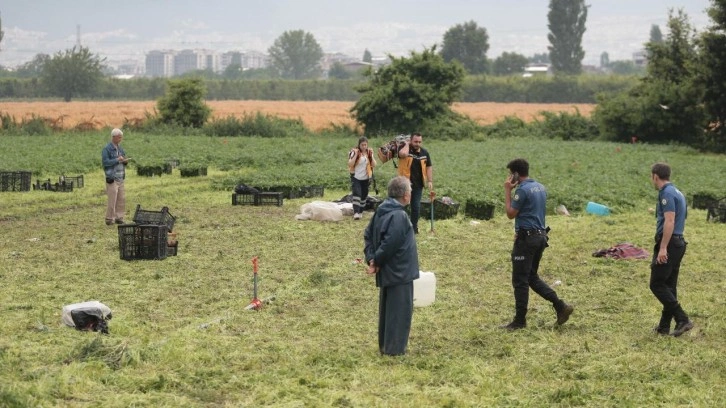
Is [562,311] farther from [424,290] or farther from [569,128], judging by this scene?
[569,128]

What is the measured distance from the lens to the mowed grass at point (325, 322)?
970cm

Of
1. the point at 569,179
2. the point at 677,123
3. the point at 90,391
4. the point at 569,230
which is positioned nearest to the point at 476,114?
the point at 677,123

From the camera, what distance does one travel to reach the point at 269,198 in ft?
83.2

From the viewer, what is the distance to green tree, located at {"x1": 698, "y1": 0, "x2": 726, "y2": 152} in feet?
156

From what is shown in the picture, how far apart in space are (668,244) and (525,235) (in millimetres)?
1683

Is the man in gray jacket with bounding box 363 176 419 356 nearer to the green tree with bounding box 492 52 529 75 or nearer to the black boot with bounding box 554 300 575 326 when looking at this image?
the black boot with bounding box 554 300 575 326

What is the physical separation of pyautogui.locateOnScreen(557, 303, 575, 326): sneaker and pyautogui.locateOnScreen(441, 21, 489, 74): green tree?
468 feet

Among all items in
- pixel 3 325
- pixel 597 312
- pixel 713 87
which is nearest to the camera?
pixel 3 325

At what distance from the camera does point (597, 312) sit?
13727 millimetres

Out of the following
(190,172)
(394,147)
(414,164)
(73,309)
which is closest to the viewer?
(73,309)

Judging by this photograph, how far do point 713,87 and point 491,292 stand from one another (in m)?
37.1

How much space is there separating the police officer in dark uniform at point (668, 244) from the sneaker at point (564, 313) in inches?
41.1

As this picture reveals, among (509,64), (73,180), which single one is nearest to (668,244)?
(73,180)

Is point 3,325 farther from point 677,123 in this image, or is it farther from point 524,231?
point 677,123
